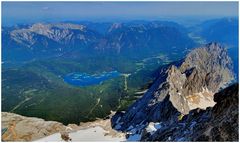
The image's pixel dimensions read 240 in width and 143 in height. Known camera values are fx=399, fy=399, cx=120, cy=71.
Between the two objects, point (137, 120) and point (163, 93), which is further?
point (163, 93)

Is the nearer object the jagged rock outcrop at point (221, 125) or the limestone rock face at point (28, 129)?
the jagged rock outcrop at point (221, 125)

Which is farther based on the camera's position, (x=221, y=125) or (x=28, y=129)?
(x=28, y=129)

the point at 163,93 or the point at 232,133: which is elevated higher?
the point at 232,133

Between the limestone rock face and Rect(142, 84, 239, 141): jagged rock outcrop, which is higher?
Rect(142, 84, 239, 141): jagged rock outcrop

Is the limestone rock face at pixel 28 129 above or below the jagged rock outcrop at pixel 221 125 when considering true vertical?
below

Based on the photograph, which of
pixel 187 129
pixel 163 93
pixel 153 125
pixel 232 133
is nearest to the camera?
pixel 232 133

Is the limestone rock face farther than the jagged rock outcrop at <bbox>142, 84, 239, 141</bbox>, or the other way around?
the limestone rock face

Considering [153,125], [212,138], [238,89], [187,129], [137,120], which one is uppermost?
[238,89]

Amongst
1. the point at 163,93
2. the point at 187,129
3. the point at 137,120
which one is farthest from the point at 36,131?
the point at 187,129

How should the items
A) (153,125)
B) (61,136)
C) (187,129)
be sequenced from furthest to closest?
(61,136) → (153,125) → (187,129)

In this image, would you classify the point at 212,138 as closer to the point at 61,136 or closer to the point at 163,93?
the point at 61,136

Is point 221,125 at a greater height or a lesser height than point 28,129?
greater
